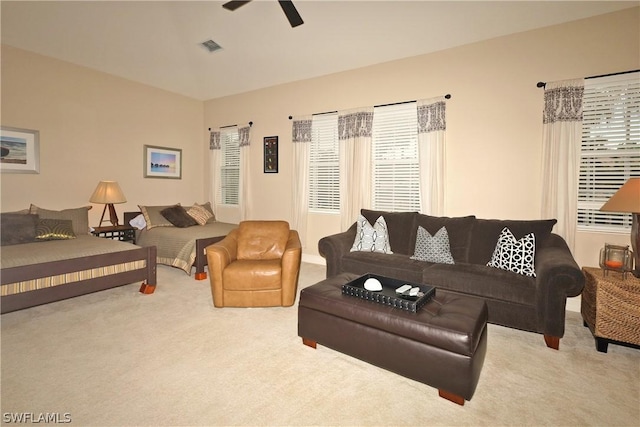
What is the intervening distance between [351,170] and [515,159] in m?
2.18

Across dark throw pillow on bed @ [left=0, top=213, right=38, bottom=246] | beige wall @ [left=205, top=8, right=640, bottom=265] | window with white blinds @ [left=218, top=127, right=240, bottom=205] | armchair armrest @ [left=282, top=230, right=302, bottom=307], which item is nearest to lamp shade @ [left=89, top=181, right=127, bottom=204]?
dark throw pillow on bed @ [left=0, top=213, right=38, bottom=246]

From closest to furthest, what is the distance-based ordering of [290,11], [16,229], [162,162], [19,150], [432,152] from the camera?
[290,11]
[16,229]
[432,152]
[19,150]
[162,162]

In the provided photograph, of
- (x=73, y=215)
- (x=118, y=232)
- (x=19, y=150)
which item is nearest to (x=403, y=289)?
(x=73, y=215)

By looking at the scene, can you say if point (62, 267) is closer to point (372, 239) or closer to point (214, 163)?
point (372, 239)

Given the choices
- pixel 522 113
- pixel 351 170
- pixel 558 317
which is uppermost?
pixel 522 113

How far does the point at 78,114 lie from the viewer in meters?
4.79

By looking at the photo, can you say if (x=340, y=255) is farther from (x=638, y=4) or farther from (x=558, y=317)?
(x=638, y=4)

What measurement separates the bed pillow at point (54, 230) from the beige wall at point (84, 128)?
90 centimetres

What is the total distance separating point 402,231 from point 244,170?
3.49 metres

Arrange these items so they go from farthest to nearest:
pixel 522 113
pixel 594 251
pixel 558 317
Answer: pixel 522 113 < pixel 594 251 < pixel 558 317

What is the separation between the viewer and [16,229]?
11.6ft

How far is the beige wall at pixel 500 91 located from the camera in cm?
329

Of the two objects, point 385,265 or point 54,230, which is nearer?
point 385,265

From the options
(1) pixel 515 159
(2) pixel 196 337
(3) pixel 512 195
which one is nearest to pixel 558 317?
(3) pixel 512 195
